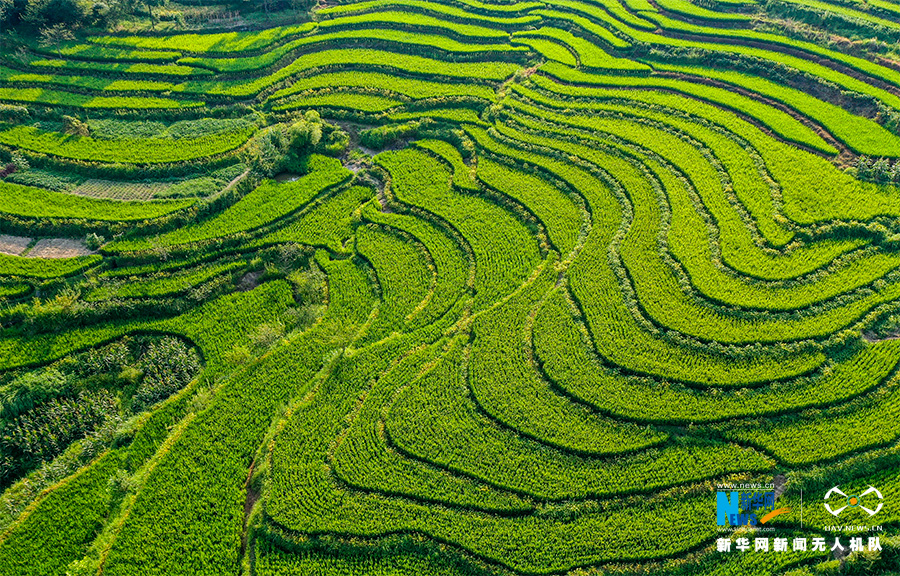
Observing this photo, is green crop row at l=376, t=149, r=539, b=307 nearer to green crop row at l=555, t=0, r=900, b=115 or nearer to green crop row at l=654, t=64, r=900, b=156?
green crop row at l=654, t=64, r=900, b=156

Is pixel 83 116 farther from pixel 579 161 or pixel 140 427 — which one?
pixel 579 161

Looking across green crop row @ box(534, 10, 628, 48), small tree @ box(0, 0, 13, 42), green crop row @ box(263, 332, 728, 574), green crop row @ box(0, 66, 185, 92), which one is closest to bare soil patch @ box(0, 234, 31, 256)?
green crop row @ box(0, 66, 185, 92)

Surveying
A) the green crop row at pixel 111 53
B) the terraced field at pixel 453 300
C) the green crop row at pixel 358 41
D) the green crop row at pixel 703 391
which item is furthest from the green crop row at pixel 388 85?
the green crop row at pixel 703 391

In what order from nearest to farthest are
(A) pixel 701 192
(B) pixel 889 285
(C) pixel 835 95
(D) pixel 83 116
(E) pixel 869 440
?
(E) pixel 869 440
(B) pixel 889 285
(A) pixel 701 192
(C) pixel 835 95
(D) pixel 83 116

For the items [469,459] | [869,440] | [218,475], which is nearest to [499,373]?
[469,459]

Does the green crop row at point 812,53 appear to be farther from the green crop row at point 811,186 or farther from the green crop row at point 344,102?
the green crop row at point 344,102

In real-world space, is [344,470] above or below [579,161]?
below

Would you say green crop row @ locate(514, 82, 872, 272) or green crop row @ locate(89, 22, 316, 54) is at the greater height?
green crop row @ locate(89, 22, 316, 54)
